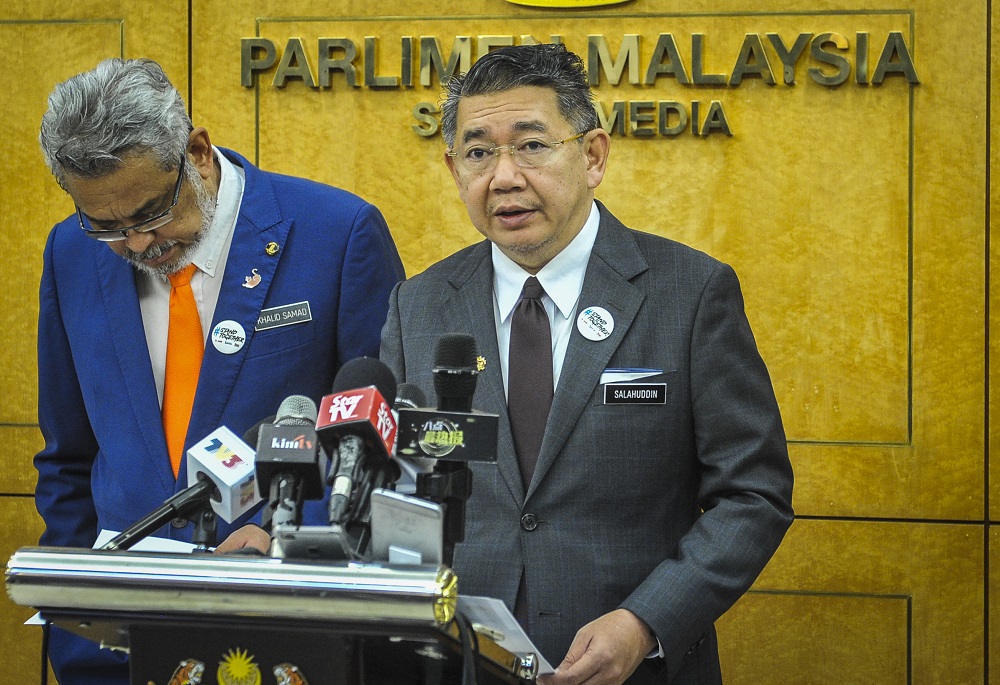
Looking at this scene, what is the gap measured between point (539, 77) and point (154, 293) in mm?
974

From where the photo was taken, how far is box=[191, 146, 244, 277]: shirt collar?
2562mm

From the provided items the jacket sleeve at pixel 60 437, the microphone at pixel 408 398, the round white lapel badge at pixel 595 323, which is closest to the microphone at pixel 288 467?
the microphone at pixel 408 398

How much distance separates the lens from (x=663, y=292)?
2.22 metres

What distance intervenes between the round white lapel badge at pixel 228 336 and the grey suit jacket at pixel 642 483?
503 millimetres

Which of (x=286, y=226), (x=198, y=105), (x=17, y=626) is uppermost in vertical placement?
(x=198, y=105)

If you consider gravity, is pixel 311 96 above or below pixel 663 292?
above

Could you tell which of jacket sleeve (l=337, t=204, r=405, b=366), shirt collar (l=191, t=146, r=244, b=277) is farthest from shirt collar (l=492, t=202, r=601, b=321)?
shirt collar (l=191, t=146, r=244, b=277)

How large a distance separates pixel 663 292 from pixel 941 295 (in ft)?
6.27

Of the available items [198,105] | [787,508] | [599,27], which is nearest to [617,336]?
Result: [787,508]

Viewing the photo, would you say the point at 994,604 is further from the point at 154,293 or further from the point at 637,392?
the point at 154,293

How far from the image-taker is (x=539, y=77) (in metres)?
2.25

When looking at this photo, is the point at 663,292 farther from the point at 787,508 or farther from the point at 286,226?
the point at 286,226

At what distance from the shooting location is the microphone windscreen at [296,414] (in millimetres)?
1403

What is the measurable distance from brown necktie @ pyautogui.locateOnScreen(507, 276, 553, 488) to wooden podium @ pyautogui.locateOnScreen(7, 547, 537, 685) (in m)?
0.72
